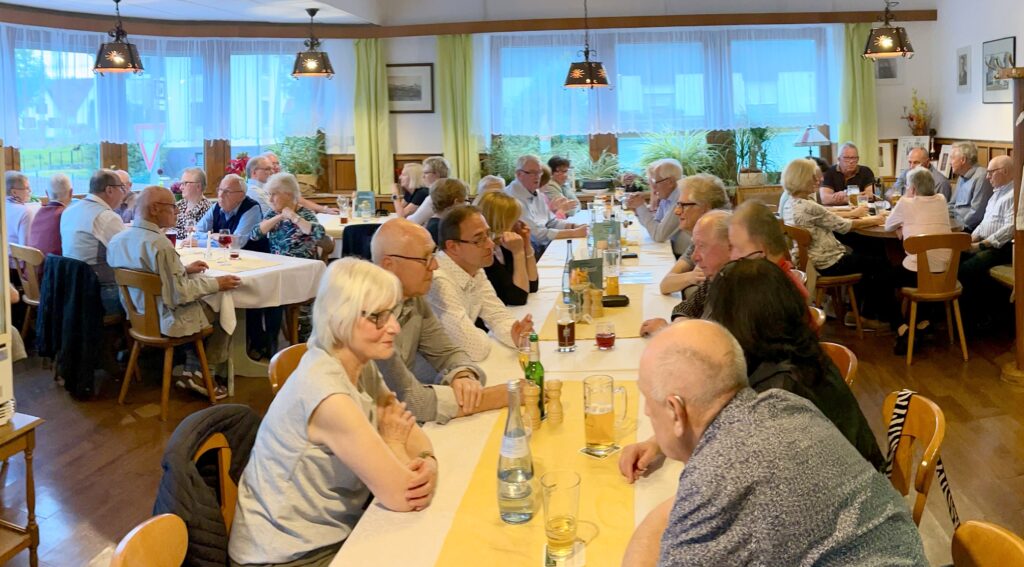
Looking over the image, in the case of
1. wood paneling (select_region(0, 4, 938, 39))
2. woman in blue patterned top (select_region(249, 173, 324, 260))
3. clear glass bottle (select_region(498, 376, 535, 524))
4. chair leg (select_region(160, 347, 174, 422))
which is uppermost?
wood paneling (select_region(0, 4, 938, 39))

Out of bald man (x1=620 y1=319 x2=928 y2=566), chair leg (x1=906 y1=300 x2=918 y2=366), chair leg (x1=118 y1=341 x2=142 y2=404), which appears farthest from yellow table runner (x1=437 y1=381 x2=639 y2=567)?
chair leg (x1=906 y1=300 x2=918 y2=366)

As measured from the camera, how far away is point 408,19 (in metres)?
10.8

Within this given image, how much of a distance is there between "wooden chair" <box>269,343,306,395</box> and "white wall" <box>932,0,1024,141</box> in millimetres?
7334

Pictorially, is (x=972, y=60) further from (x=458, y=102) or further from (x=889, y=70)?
(x=458, y=102)

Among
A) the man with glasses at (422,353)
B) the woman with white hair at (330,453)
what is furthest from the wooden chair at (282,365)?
the woman with white hair at (330,453)

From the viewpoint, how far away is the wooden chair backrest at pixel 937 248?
228 inches

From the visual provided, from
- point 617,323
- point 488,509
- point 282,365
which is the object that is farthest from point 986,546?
point 617,323

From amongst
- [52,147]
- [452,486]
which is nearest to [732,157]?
[52,147]

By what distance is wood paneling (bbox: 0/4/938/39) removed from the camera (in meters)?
10.1

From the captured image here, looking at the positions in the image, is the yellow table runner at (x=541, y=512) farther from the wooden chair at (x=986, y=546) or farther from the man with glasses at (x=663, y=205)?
the man with glasses at (x=663, y=205)

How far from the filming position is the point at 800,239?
6461 millimetres

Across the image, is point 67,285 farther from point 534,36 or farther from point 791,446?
point 534,36

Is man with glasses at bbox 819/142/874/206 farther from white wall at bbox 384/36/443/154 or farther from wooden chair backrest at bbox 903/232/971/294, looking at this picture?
white wall at bbox 384/36/443/154

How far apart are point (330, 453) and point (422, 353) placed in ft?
3.62
